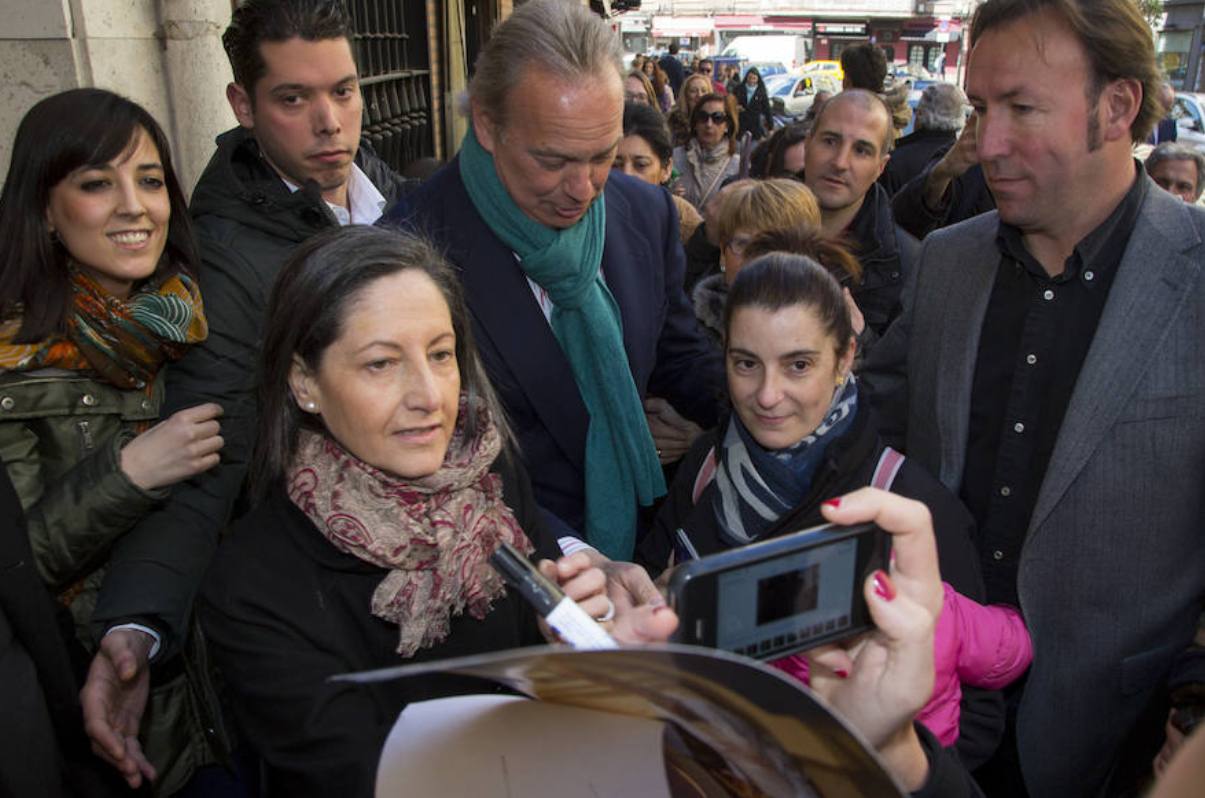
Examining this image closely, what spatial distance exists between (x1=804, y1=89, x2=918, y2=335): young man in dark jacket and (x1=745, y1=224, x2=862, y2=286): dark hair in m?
0.65

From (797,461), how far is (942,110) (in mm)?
3788

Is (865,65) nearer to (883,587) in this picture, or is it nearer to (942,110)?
(942,110)

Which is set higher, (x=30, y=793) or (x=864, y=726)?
(x=864, y=726)

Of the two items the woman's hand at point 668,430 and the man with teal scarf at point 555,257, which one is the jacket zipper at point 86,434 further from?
the woman's hand at point 668,430

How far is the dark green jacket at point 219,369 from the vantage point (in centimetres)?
181

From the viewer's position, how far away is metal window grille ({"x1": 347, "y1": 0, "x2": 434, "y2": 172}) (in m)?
6.34

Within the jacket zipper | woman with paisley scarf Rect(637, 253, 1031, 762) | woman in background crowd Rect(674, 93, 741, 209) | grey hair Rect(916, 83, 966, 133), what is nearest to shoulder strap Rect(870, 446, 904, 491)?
woman with paisley scarf Rect(637, 253, 1031, 762)

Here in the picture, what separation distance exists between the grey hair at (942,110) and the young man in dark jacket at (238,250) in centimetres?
341

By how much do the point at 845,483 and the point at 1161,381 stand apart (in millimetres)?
630

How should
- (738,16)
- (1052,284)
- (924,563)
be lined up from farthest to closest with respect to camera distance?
(738,16) → (1052,284) → (924,563)

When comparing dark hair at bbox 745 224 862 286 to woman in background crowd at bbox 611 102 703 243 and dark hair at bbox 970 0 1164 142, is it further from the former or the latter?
woman in background crowd at bbox 611 102 703 243

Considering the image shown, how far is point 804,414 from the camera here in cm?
200

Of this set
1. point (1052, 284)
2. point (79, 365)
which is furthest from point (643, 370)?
point (79, 365)

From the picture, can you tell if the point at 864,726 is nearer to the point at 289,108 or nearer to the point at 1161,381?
the point at 1161,381
